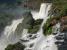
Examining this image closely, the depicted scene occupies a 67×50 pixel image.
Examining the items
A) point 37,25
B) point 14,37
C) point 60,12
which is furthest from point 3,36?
point 60,12

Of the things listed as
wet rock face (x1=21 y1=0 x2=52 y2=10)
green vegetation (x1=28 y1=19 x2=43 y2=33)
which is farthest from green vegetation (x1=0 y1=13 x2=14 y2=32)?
green vegetation (x1=28 y1=19 x2=43 y2=33)

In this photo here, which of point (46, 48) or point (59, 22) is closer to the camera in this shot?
point (46, 48)

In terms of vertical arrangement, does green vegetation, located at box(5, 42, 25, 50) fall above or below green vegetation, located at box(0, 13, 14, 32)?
below

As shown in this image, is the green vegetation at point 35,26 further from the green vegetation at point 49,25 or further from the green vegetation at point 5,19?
the green vegetation at point 5,19

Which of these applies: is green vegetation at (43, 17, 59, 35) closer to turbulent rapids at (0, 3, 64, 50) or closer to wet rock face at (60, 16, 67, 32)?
turbulent rapids at (0, 3, 64, 50)

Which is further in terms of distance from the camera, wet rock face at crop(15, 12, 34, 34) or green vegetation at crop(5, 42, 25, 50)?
wet rock face at crop(15, 12, 34, 34)

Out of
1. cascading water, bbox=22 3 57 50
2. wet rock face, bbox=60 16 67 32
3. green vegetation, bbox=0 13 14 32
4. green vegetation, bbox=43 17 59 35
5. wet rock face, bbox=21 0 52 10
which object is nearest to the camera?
cascading water, bbox=22 3 57 50

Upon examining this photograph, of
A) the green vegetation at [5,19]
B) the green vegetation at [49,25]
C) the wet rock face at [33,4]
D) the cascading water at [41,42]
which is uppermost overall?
the wet rock face at [33,4]

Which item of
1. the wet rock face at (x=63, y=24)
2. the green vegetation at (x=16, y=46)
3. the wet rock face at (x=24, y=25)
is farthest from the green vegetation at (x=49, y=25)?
the green vegetation at (x=16, y=46)

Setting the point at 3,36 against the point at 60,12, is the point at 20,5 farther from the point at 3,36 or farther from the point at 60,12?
the point at 60,12

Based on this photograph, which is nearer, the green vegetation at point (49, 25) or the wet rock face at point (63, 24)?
the wet rock face at point (63, 24)

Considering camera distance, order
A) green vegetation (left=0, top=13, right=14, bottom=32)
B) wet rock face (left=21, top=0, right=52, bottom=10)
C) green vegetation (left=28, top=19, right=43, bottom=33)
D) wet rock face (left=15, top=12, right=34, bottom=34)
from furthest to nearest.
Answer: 1. wet rock face (left=21, top=0, right=52, bottom=10)
2. green vegetation (left=0, top=13, right=14, bottom=32)
3. wet rock face (left=15, top=12, right=34, bottom=34)
4. green vegetation (left=28, top=19, right=43, bottom=33)
